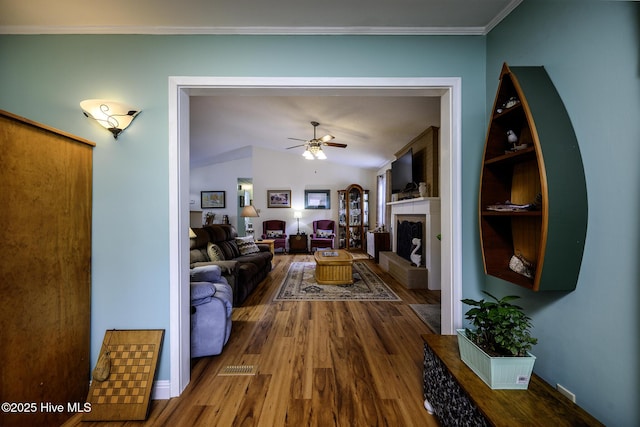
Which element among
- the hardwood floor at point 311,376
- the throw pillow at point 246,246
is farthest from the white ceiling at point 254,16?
the throw pillow at point 246,246

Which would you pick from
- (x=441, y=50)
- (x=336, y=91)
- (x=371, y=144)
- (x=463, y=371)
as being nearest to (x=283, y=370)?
(x=463, y=371)

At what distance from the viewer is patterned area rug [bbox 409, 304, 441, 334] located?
8.67ft

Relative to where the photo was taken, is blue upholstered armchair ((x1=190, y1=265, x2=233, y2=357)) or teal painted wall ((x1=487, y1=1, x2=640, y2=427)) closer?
teal painted wall ((x1=487, y1=1, x2=640, y2=427))

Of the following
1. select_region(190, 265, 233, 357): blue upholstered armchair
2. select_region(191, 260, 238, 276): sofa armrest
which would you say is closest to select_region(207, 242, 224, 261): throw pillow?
select_region(191, 260, 238, 276): sofa armrest

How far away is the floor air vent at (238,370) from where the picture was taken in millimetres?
1898

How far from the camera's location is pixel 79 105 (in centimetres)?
167

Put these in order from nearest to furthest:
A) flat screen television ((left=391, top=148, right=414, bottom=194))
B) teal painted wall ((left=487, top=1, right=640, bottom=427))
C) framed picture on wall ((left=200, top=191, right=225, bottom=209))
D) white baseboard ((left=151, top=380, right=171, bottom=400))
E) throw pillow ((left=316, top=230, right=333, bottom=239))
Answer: teal painted wall ((left=487, top=1, right=640, bottom=427))
white baseboard ((left=151, top=380, right=171, bottom=400))
flat screen television ((left=391, top=148, right=414, bottom=194))
throw pillow ((left=316, top=230, right=333, bottom=239))
framed picture on wall ((left=200, top=191, right=225, bottom=209))

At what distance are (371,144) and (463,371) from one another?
476 cm

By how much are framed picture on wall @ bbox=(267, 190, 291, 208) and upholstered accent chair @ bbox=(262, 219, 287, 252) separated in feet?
1.79

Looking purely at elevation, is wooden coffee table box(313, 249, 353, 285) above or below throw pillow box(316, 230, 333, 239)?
below

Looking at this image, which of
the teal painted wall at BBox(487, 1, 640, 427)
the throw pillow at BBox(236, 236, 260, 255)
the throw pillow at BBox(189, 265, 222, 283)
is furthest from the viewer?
the throw pillow at BBox(236, 236, 260, 255)

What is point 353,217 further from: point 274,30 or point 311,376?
point 274,30

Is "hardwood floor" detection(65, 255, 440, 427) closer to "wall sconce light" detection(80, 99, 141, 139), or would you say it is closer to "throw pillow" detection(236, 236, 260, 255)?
"throw pillow" detection(236, 236, 260, 255)

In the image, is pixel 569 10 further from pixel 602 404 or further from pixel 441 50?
pixel 602 404
